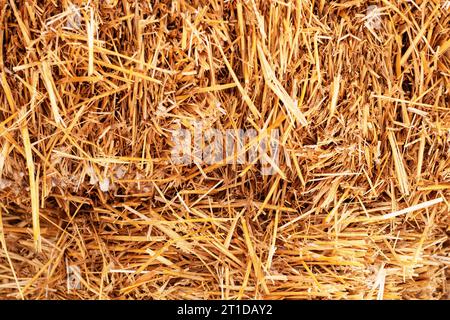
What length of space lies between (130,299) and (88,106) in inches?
17.9

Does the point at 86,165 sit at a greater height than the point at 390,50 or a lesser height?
lesser

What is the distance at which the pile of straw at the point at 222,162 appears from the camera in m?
1.20

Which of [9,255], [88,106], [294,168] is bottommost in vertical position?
[9,255]

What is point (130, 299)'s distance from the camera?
4.29 feet

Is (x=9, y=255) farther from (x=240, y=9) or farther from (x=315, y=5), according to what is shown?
(x=315, y=5)

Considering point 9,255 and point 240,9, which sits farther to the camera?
point 9,255

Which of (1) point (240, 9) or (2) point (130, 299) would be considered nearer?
(1) point (240, 9)

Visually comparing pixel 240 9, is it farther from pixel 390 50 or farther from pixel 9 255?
pixel 9 255

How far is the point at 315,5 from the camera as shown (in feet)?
4.12

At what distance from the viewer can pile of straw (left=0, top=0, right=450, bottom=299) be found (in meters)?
1.20

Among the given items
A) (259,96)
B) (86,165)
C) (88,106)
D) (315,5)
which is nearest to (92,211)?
(86,165)

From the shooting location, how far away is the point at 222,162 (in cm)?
126

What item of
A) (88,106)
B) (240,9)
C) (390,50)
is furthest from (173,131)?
(390,50)

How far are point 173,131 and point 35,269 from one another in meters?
0.47
